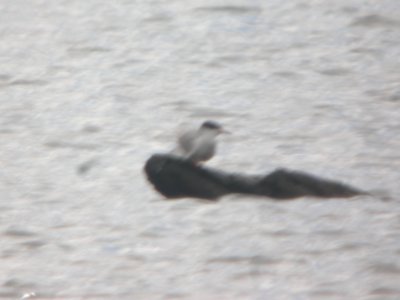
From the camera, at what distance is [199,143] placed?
16.7 feet

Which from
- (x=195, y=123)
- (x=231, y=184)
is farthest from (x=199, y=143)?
(x=195, y=123)

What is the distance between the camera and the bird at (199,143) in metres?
5.06

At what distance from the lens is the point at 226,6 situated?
7180 mm

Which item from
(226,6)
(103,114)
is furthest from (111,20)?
(103,114)

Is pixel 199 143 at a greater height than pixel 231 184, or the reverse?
pixel 199 143

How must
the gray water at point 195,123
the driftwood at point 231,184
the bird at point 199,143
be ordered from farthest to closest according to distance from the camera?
the bird at point 199,143 → the driftwood at point 231,184 → the gray water at point 195,123

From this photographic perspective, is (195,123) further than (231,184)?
Yes

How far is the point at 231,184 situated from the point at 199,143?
209 mm

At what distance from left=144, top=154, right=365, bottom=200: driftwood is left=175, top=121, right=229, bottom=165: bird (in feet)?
0.15

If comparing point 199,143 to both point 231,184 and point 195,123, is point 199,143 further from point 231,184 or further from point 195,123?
point 195,123

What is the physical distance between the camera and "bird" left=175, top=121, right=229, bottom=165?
199 inches

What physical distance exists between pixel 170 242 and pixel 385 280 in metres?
0.77

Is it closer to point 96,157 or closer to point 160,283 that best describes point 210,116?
point 96,157

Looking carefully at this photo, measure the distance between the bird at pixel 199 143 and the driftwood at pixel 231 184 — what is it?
0.05 metres
